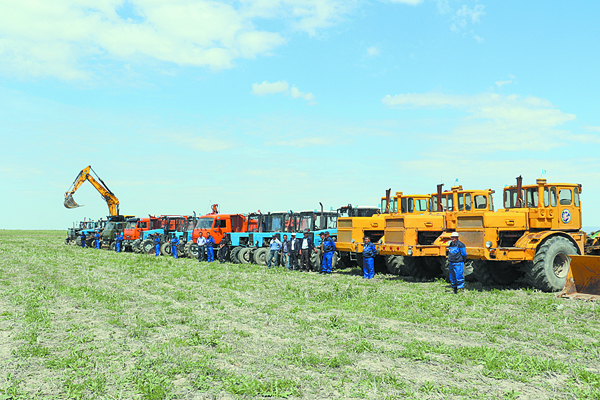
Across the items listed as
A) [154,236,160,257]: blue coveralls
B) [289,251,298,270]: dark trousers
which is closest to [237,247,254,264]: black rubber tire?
[289,251,298,270]: dark trousers

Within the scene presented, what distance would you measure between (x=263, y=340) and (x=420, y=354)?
2.39m

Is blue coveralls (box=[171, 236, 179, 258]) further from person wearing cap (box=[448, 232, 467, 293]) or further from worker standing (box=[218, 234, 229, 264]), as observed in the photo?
person wearing cap (box=[448, 232, 467, 293])

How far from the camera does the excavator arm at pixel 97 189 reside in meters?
40.0

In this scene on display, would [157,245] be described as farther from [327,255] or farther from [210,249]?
[327,255]

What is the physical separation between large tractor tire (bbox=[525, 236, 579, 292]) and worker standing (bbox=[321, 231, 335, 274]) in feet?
24.1

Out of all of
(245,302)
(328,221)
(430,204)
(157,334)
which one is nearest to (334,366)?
(157,334)

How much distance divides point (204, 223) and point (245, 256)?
12.5ft

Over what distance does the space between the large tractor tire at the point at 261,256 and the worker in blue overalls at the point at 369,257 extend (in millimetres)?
6757

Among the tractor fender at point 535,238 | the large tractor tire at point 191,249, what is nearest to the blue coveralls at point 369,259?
the tractor fender at point 535,238

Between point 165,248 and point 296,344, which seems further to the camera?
point 165,248

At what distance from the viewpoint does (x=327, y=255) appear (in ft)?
58.7

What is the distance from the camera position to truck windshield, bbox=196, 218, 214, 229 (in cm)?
2486

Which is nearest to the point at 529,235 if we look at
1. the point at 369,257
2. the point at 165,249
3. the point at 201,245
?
the point at 369,257

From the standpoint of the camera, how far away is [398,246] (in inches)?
564
